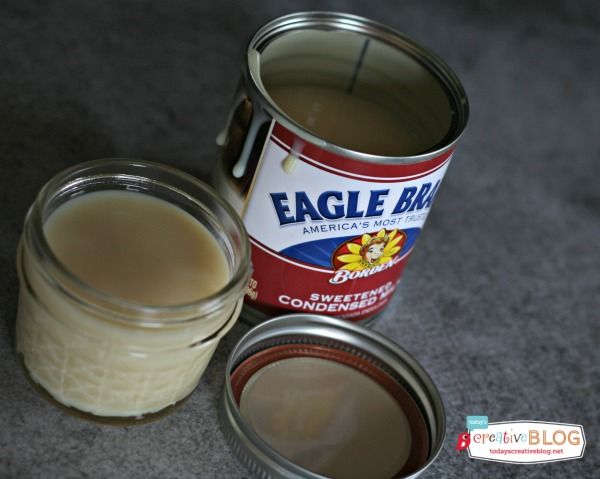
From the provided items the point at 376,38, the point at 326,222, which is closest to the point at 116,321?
the point at 326,222

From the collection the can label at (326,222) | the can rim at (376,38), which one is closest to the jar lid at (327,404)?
the can label at (326,222)

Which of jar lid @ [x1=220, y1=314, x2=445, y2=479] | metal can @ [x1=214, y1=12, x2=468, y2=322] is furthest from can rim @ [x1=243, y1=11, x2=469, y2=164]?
jar lid @ [x1=220, y1=314, x2=445, y2=479]

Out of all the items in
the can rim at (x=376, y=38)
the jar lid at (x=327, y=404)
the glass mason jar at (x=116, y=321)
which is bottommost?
the jar lid at (x=327, y=404)

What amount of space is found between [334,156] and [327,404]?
212 millimetres

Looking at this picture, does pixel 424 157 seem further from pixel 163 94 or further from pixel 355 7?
pixel 355 7

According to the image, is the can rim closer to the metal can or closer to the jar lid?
the metal can

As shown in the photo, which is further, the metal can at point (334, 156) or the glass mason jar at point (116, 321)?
the metal can at point (334, 156)

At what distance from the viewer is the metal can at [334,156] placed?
0.68 meters

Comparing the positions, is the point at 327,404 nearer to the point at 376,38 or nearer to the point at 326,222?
the point at 326,222

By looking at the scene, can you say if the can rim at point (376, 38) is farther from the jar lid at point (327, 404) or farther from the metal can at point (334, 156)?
the jar lid at point (327, 404)

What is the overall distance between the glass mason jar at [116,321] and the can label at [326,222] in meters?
0.05

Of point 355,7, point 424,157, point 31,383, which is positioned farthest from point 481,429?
point 355,7

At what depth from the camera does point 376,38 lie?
2.66ft

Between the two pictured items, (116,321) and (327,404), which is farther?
(327,404)
